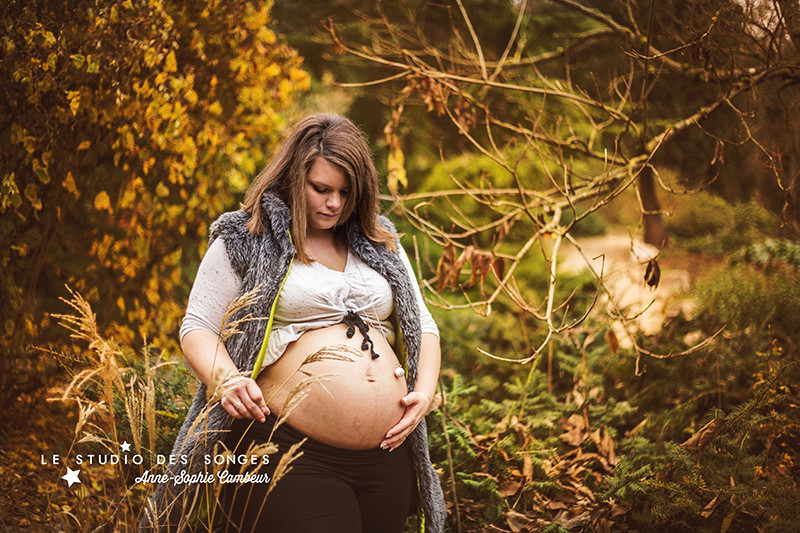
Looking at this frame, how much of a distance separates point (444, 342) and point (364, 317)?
2673mm

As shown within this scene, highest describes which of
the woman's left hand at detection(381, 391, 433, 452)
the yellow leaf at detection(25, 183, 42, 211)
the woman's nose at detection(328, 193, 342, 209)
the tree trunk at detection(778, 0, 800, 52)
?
Result: the tree trunk at detection(778, 0, 800, 52)

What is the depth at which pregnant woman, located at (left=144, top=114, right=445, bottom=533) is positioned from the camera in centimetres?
206

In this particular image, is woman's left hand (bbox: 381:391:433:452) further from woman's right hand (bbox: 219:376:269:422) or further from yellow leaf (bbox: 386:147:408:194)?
yellow leaf (bbox: 386:147:408:194)

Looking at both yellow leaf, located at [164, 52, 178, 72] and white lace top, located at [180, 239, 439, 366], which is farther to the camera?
yellow leaf, located at [164, 52, 178, 72]

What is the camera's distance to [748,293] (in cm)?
465

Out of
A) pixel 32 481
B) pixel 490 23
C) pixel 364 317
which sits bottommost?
pixel 32 481

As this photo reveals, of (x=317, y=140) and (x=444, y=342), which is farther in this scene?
(x=444, y=342)

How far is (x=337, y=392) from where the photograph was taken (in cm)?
216

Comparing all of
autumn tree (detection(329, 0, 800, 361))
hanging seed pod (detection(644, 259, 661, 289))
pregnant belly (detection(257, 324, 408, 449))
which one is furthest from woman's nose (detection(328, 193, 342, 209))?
hanging seed pod (detection(644, 259, 661, 289))

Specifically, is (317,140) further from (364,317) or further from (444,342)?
(444,342)

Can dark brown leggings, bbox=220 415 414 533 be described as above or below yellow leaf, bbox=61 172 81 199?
below

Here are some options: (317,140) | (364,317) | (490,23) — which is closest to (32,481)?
(364,317)

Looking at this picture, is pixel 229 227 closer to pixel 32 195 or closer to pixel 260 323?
pixel 260 323

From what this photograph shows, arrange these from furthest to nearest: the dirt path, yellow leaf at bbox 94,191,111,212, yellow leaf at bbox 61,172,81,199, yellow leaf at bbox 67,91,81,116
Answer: the dirt path → yellow leaf at bbox 94,191,111,212 → yellow leaf at bbox 61,172,81,199 → yellow leaf at bbox 67,91,81,116
